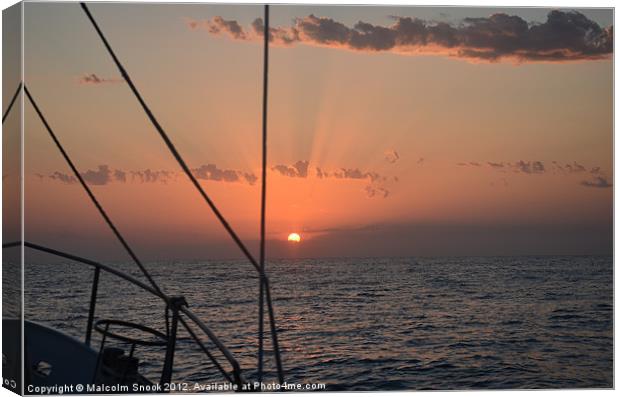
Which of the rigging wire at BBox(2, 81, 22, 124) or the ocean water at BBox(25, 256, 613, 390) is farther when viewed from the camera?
the ocean water at BBox(25, 256, 613, 390)

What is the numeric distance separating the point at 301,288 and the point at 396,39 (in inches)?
835

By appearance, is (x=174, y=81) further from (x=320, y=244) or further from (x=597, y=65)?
(x=597, y=65)

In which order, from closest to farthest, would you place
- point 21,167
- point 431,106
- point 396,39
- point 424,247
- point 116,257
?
point 21,167 → point 396,39 → point 431,106 → point 424,247 → point 116,257

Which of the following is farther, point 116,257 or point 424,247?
point 116,257

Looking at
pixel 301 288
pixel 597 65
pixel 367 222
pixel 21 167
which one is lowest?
pixel 21 167

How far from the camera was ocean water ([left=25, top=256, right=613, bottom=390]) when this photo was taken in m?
7.34

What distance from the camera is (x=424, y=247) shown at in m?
7.95

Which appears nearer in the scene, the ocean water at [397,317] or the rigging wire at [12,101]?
the rigging wire at [12,101]

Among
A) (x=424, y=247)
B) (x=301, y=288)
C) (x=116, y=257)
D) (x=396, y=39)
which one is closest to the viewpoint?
(x=396, y=39)

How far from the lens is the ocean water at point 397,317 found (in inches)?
289

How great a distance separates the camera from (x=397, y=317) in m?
19.5

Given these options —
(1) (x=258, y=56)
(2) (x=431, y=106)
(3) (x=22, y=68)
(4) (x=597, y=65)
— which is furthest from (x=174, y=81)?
(4) (x=597, y=65)

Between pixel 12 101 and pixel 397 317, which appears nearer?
pixel 12 101

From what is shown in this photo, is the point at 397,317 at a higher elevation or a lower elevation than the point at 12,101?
higher
